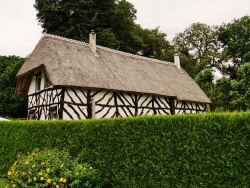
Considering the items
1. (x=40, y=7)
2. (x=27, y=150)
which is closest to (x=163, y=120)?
(x=27, y=150)

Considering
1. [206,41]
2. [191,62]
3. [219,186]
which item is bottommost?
[219,186]

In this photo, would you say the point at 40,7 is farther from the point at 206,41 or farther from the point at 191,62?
the point at 206,41

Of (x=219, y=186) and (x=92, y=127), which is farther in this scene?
(x=92, y=127)

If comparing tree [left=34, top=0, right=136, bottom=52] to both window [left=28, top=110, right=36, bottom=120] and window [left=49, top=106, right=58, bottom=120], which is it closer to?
window [left=28, top=110, right=36, bottom=120]

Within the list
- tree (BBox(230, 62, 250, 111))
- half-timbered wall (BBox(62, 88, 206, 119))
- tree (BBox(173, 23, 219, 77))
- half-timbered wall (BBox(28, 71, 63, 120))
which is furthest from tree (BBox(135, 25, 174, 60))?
half-timbered wall (BBox(28, 71, 63, 120))

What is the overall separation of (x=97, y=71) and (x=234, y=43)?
80.0 feet

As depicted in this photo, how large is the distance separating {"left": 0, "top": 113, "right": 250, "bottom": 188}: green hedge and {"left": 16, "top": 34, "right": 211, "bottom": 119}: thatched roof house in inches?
288

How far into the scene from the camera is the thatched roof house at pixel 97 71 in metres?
15.8

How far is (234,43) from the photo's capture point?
120ft

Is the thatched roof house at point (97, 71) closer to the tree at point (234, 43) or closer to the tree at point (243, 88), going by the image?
the tree at point (243, 88)

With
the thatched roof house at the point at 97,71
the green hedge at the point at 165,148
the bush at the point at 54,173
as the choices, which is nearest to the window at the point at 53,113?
the thatched roof house at the point at 97,71

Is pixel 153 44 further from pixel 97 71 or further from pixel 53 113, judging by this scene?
pixel 53 113

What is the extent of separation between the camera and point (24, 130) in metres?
10.0

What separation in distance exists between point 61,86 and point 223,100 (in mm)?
20982
